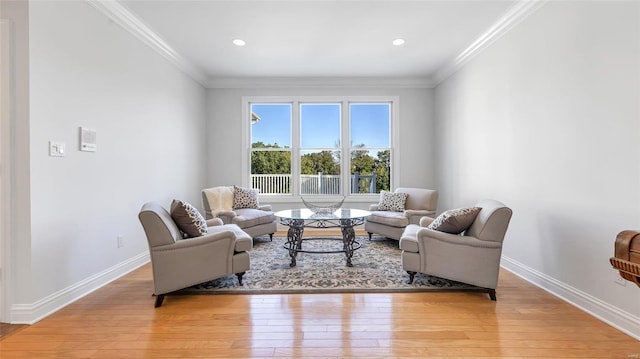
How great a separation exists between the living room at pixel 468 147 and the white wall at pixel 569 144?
1cm

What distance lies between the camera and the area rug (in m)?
2.86

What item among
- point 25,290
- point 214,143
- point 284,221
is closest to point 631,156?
point 284,221

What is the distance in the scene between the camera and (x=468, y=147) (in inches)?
175

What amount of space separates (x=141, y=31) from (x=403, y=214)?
4166mm

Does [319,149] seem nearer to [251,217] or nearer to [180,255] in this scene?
[251,217]

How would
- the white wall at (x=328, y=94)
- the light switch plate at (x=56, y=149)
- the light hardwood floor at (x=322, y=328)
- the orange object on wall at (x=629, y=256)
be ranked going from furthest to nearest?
the white wall at (x=328, y=94), the light switch plate at (x=56, y=149), the light hardwood floor at (x=322, y=328), the orange object on wall at (x=629, y=256)

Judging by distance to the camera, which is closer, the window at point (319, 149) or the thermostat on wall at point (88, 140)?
the thermostat on wall at point (88, 140)

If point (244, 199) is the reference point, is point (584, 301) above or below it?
below

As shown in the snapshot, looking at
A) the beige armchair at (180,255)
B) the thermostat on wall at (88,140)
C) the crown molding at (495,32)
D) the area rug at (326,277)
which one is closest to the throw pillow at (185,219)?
the beige armchair at (180,255)

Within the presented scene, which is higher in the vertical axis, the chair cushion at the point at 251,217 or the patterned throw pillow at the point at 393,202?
the patterned throw pillow at the point at 393,202

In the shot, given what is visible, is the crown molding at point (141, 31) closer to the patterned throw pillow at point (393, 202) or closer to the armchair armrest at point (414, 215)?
the patterned throw pillow at point (393, 202)

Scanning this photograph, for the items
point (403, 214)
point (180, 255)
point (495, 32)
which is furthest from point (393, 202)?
point (180, 255)

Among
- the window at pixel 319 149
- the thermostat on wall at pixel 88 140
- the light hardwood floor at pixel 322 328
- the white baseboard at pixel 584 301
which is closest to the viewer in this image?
the light hardwood floor at pixel 322 328

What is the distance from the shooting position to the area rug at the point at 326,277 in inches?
112
